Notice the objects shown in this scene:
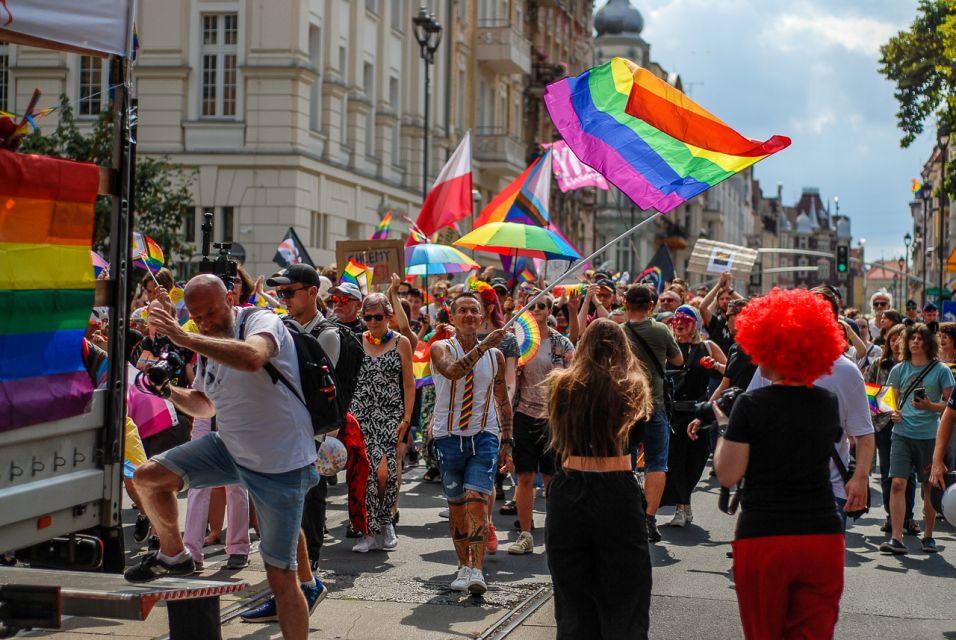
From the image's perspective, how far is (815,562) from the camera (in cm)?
513

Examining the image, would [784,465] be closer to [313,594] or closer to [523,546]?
[313,594]

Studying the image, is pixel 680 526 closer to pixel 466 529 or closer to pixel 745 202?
pixel 466 529

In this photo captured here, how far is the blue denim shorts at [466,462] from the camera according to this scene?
8.64m

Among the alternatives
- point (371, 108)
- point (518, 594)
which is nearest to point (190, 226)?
point (371, 108)

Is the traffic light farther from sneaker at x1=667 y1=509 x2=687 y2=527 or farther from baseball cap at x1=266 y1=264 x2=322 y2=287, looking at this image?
baseball cap at x1=266 y1=264 x2=322 y2=287

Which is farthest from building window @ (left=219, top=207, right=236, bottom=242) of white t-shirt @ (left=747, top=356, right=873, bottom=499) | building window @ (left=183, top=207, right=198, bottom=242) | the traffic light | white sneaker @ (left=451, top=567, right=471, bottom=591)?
the traffic light

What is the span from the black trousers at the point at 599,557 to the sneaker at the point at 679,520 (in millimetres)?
5708

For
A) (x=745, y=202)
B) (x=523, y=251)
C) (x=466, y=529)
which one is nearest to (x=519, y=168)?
(x=523, y=251)

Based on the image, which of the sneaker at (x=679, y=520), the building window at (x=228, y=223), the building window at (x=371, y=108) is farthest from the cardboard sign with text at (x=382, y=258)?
the building window at (x=371, y=108)

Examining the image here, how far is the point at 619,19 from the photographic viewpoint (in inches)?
3639

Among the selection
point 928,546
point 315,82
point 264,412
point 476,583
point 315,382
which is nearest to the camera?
point 264,412

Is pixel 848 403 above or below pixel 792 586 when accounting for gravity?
above

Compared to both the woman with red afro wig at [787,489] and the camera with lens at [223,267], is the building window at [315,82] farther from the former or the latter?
the woman with red afro wig at [787,489]

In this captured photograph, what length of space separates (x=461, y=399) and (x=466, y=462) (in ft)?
1.29
